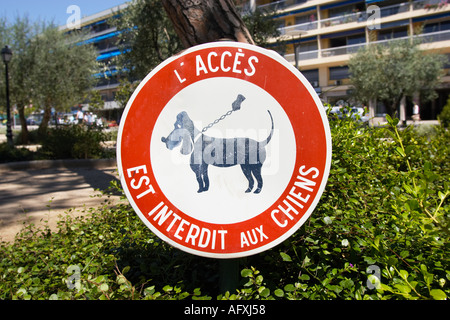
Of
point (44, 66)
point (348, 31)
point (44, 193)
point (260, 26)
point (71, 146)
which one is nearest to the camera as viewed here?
point (44, 193)

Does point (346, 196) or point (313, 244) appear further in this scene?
point (346, 196)

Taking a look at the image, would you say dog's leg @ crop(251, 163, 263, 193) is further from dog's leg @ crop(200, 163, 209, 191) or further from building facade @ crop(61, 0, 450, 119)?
building facade @ crop(61, 0, 450, 119)

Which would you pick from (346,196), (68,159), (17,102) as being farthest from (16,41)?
(346,196)

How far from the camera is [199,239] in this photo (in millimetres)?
1558

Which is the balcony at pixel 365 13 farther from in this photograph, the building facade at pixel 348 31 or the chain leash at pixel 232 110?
the chain leash at pixel 232 110

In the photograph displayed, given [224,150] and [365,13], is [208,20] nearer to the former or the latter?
[224,150]

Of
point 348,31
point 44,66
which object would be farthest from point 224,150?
point 348,31

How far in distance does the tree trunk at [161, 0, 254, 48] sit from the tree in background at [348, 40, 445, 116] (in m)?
25.0

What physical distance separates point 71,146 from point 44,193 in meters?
5.33

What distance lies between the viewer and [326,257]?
1.84m

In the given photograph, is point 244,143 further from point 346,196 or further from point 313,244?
point 346,196
